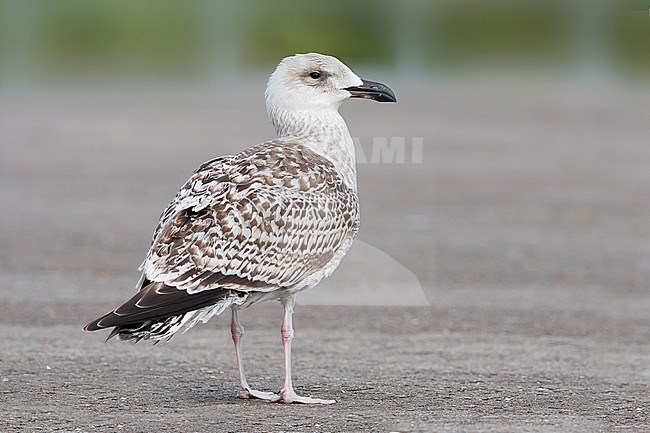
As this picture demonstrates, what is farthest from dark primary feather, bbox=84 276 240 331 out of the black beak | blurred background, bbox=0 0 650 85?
blurred background, bbox=0 0 650 85

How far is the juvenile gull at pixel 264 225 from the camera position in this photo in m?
7.07

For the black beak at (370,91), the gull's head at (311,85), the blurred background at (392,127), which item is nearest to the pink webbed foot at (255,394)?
the gull's head at (311,85)

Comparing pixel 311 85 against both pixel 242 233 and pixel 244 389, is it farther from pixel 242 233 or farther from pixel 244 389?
pixel 244 389

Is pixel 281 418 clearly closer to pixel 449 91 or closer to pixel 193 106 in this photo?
pixel 193 106

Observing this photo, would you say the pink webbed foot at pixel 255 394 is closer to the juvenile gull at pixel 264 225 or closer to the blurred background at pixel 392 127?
the juvenile gull at pixel 264 225

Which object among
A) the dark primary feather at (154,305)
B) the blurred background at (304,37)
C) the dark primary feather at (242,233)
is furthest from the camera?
the blurred background at (304,37)

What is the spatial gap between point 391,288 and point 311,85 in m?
3.79

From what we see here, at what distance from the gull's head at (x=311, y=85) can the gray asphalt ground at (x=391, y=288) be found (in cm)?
168

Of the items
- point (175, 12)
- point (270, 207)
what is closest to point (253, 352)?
point (270, 207)

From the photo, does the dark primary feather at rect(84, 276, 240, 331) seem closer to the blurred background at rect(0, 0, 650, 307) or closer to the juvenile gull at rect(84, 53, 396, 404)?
the juvenile gull at rect(84, 53, 396, 404)

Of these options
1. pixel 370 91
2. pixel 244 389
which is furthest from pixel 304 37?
pixel 244 389

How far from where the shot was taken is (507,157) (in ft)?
69.6

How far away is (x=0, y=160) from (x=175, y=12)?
13.5 metres

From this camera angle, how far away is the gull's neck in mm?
8289
